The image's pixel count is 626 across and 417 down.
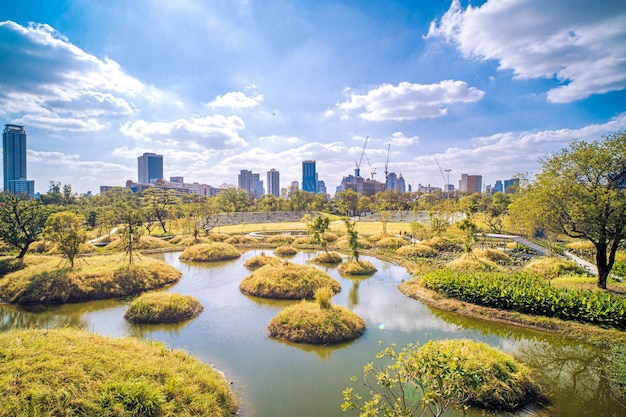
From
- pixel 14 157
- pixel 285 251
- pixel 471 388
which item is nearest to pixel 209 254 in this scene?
pixel 285 251

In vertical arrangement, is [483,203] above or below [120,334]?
above

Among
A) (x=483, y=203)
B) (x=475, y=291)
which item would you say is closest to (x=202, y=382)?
(x=475, y=291)

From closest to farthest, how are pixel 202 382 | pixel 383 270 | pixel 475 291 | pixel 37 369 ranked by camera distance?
1. pixel 37 369
2. pixel 202 382
3. pixel 475 291
4. pixel 383 270

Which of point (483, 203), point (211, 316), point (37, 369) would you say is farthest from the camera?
point (483, 203)

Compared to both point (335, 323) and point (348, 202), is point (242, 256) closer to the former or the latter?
point (335, 323)

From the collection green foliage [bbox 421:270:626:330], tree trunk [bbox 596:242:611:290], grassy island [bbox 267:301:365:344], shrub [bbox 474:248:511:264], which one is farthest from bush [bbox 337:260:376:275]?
tree trunk [bbox 596:242:611:290]

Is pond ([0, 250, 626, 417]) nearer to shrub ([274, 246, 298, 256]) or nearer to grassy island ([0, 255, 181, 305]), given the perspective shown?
grassy island ([0, 255, 181, 305])
